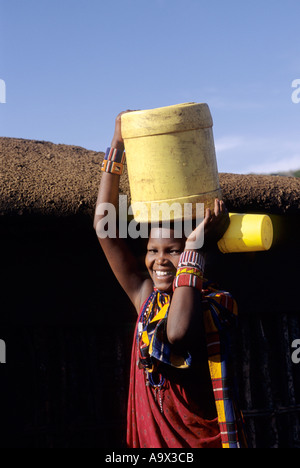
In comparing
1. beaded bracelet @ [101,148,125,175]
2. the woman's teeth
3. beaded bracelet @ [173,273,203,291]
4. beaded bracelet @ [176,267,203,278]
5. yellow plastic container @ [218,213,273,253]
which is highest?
beaded bracelet @ [101,148,125,175]

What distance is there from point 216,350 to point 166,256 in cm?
45

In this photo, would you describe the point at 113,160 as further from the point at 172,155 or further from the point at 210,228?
the point at 210,228

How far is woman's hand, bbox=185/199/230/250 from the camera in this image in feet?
7.46

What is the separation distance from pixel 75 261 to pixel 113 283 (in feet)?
0.84

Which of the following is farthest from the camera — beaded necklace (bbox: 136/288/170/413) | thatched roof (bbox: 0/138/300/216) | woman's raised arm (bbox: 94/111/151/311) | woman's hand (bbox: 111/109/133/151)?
thatched roof (bbox: 0/138/300/216)

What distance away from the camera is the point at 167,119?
2.20 meters

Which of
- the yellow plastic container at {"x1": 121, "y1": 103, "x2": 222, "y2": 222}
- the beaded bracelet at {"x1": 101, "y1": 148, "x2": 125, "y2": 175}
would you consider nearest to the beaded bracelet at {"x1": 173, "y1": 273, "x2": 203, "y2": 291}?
the yellow plastic container at {"x1": 121, "y1": 103, "x2": 222, "y2": 222}

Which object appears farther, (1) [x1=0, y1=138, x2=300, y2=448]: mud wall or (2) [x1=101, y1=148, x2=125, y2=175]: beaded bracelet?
(1) [x1=0, y1=138, x2=300, y2=448]: mud wall

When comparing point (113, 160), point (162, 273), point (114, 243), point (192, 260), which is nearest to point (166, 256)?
point (162, 273)

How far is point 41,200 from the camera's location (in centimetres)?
287

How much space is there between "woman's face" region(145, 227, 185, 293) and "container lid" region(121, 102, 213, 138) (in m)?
0.43

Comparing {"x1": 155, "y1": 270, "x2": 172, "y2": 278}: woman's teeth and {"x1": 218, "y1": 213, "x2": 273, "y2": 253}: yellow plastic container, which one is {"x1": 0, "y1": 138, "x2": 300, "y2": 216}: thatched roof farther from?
{"x1": 218, "y1": 213, "x2": 273, "y2": 253}: yellow plastic container

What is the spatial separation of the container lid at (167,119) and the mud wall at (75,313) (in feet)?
2.51
